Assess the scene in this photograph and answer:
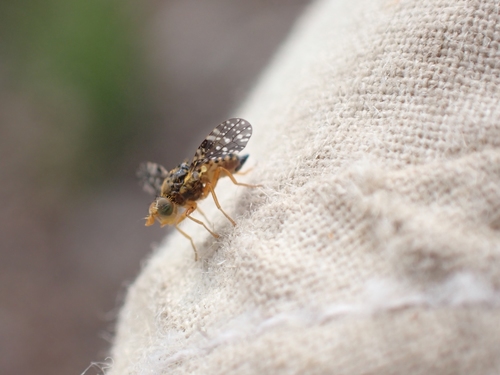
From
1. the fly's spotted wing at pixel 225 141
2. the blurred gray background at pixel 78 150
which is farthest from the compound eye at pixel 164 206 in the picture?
the blurred gray background at pixel 78 150

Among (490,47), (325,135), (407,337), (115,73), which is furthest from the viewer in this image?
(115,73)

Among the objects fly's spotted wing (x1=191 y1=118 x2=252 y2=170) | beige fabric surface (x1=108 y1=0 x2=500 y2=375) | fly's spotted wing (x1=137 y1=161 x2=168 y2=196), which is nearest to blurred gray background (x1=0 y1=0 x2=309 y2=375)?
fly's spotted wing (x1=137 y1=161 x2=168 y2=196)

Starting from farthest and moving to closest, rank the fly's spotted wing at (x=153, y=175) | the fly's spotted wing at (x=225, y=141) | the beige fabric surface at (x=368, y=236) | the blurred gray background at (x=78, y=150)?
the blurred gray background at (x=78, y=150)
the fly's spotted wing at (x=153, y=175)
the fly's spotted wing at (x=225, y=141)
the beige fabric surface at (x=368, y=236)

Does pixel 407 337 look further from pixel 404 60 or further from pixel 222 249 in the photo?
pixel 404 60

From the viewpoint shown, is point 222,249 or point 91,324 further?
point 91,324

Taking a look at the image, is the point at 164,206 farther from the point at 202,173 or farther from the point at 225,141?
the point at 225,141

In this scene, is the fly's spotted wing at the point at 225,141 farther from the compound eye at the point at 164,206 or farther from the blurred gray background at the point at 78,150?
the blurred gray background at the point at 78,150

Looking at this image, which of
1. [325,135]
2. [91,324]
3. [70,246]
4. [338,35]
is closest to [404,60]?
[325,135]
